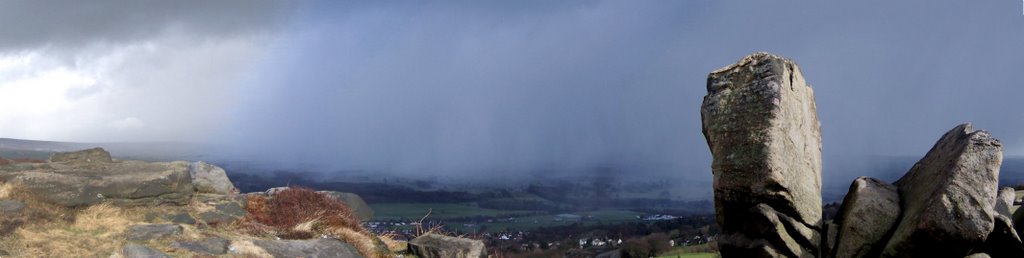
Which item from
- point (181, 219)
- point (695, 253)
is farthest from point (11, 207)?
point (695, 253)

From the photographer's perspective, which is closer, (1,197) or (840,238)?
(840,238)

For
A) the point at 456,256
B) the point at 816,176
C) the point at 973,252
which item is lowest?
the point at 456,256

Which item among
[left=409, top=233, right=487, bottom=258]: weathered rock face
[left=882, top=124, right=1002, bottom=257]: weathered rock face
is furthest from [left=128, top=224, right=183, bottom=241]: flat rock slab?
[left=882, top=124, right=1002, bottom=257]: weathered rock face

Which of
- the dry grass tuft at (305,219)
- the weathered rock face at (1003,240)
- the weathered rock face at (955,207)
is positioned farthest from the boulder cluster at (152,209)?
the weathered rock face at (1003,240)

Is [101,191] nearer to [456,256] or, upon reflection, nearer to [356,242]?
[356,242]

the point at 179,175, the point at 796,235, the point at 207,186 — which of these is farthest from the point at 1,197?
the point at 796,235

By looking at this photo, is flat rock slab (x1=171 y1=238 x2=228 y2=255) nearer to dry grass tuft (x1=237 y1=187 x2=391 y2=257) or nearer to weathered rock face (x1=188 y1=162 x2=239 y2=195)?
dry grass tuft (x1=237 y1=187 x2=391 y2=257)
